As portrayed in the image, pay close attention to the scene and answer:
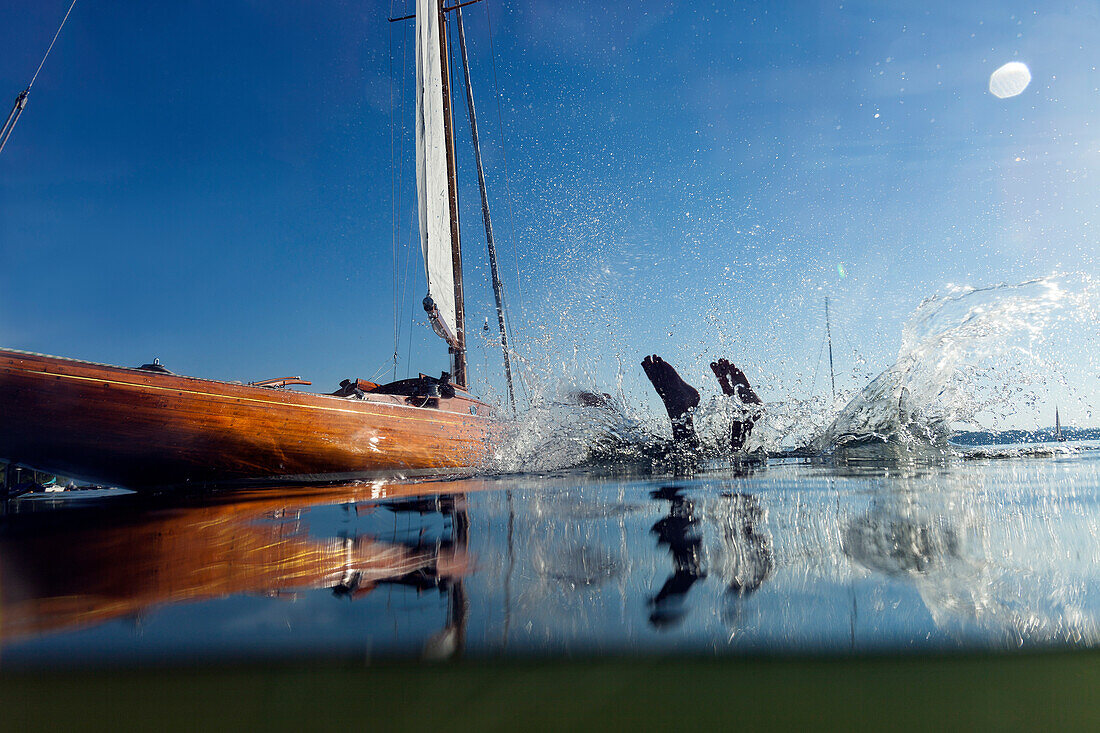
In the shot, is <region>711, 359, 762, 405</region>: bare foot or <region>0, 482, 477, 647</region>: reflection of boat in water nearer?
<region>0, 482, 477, 647</region>: reflection of boat in water

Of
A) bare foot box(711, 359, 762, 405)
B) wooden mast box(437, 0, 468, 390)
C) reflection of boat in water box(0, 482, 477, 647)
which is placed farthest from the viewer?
wooden mast box(437, 0, 468, 390)

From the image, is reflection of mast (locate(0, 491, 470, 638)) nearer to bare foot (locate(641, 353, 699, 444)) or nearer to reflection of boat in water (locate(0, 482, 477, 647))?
→ reflection of boat in water (locate(0, 482, 477, 647))

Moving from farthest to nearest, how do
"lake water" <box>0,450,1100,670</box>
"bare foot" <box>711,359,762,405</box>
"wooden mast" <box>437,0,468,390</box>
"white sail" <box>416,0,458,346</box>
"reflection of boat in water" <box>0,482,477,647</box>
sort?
"wooden mast" <box>437,0,468,390</box> → "white sail" <box>416,0,458,346</box> → "bare foot" <box>711,359,762,405</box> → "reflection of boat in water" <box>0,482,477,647</box> → "lake water" <box>0,450,1100,670</box>

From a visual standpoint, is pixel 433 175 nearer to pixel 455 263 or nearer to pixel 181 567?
pixel 455 263

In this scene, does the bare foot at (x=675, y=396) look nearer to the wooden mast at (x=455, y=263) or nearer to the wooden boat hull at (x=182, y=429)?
the wooden boat hull at (x=182, y=429)

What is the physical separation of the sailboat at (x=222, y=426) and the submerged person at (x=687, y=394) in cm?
357

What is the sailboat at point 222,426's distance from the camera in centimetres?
507

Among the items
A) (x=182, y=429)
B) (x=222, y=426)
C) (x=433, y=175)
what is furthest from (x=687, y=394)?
(x=433, y=175)

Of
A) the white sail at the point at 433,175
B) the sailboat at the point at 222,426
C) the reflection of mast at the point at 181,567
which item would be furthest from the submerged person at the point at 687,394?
the reflection of mast at the point at 181,567

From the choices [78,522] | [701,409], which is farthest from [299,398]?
[701,409]

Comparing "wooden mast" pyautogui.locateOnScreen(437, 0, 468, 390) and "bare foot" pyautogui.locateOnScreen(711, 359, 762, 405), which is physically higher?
"wooden mast" pyautogui.locateOnScreen(437, 0, 468, 390)

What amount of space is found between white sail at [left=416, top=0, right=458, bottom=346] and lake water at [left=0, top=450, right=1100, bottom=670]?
8.09 metres

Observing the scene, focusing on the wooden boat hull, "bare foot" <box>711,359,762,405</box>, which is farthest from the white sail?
"bare foot" <box>711,359,762,405</box>

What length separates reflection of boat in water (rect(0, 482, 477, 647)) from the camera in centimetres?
123
